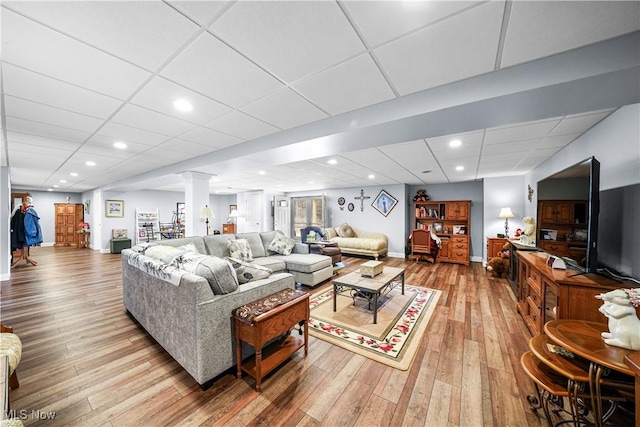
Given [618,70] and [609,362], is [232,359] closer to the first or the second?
[609,362]

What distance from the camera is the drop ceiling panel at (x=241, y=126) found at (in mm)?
2354

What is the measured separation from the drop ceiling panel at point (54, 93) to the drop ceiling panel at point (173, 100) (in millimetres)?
294

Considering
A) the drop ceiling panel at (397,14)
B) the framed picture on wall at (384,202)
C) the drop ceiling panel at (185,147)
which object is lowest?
the framed picture on wall at (384,202)

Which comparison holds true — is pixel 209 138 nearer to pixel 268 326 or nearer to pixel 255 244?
pixel 255 244

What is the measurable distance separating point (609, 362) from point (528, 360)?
48 centimetres

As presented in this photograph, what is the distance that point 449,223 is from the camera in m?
6.74

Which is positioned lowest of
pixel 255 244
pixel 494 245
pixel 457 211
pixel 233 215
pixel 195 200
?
pixel 494 245

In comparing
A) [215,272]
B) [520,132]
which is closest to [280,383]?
[215,272]

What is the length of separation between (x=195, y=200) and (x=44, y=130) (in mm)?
2117

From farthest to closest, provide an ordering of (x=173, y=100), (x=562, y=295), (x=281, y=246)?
(x=281, y=246) < (x=173, y=100) < (x=562, y=295)

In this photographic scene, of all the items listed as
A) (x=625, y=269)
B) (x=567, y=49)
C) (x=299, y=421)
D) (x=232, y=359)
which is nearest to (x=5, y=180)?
(x=232, y=359)

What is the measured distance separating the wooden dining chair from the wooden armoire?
43.5ft

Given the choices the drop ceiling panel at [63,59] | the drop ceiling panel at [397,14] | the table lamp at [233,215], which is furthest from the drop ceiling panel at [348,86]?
the table lamp at [233,215]

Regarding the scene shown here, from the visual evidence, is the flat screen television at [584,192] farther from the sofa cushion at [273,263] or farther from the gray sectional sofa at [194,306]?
the sofa cushion at [273,263]
